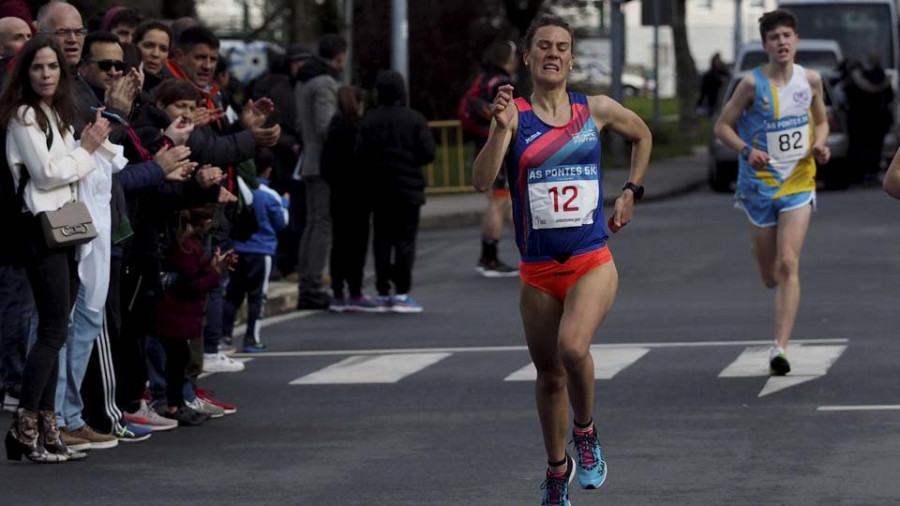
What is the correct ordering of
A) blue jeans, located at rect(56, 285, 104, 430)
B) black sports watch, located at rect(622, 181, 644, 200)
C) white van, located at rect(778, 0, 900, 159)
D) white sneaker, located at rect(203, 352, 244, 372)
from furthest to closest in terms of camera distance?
white van, located at rect(778, 0, 900, 159)
white sneaker, located at rect(203, 352, 244, 372)
blue jeans, located at rect(56, 285, 104, 430)
black sports watch, located at rect(622, 181, 644, 200)

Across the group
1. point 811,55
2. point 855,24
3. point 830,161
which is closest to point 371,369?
point 830,161

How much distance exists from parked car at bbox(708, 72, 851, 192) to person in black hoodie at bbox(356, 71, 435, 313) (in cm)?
1261

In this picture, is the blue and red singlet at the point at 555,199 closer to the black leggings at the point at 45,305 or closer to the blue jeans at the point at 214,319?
the black leggings at the point at 45,305

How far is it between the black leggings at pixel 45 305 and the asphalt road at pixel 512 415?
1.23ft

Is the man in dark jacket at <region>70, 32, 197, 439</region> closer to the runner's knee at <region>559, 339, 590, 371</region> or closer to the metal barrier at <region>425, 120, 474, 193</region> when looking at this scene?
the runner's knee at <region>559, 339, 590, 371</region>

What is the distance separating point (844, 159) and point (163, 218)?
781 inches

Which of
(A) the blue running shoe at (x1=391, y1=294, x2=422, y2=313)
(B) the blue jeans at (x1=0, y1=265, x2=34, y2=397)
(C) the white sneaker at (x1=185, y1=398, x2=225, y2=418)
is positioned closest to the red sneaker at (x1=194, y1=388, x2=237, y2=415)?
(C) the white sneaker at (x1=185, y1=398, x2=225, y2=418)

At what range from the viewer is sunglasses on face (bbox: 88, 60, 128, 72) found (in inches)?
416

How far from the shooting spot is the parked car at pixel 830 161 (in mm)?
28938

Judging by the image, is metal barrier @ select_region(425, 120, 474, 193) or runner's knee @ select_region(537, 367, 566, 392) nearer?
runner's knee @ select_region(537, 367, 566, 392)

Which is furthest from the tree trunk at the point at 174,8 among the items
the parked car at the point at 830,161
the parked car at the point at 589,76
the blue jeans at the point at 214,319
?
the blue jeans at the point at 214,319

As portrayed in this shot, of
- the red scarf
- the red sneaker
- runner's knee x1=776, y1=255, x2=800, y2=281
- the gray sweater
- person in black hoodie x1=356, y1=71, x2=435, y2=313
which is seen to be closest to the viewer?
the red sneaker

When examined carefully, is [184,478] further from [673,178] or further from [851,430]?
[673,178]

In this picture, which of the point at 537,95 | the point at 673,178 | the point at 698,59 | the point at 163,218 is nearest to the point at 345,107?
the point at 163,218
